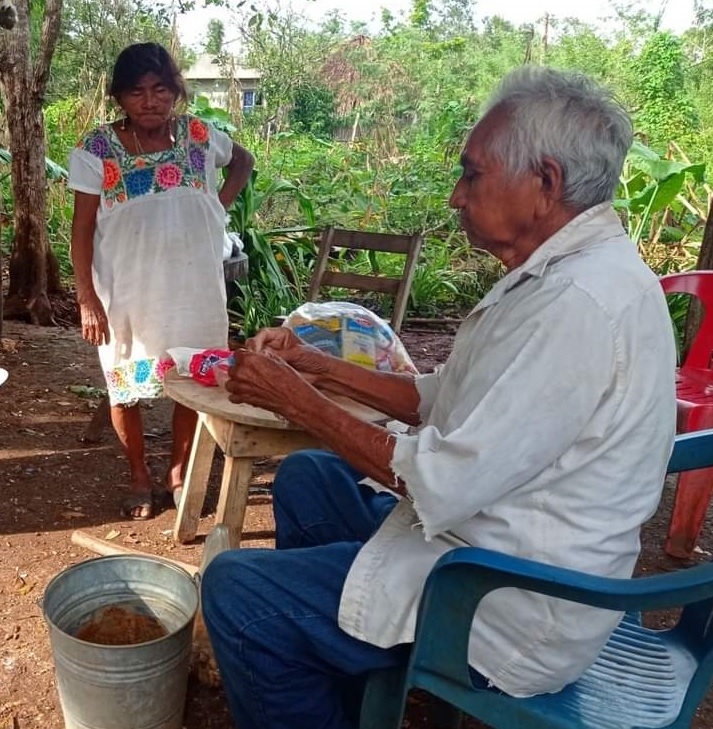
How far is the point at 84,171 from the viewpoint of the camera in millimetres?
2812

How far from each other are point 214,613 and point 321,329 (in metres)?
1.11

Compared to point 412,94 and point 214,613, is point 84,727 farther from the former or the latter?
point 412,94

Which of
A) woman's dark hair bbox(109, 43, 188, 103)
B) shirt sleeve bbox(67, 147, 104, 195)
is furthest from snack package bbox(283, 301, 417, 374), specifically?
woman's dark hair bbox(109, 43, 188, 103)

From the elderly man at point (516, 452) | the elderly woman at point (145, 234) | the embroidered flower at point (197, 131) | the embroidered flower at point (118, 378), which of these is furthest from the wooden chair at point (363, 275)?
the elderly man at point (516, 452)

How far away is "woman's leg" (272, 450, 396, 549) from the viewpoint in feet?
6.21

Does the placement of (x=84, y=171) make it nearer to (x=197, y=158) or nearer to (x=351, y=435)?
(x=197, y=158)

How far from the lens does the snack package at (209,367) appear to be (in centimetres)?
231

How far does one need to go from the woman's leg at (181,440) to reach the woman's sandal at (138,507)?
5.4 inches

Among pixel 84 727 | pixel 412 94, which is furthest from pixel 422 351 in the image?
pixel 412 94

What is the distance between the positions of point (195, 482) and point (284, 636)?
1475mm

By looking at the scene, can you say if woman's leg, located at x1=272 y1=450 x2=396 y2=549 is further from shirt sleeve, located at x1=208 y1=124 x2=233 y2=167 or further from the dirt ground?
shirt sleeve, located at x1=208 y1=124 x2=233 y2=167

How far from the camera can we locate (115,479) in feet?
11.5

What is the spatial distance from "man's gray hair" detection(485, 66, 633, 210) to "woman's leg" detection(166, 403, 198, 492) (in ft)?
7.04

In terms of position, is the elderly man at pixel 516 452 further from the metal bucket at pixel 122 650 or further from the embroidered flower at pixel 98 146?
the embroidered flower at pixel 98 146
